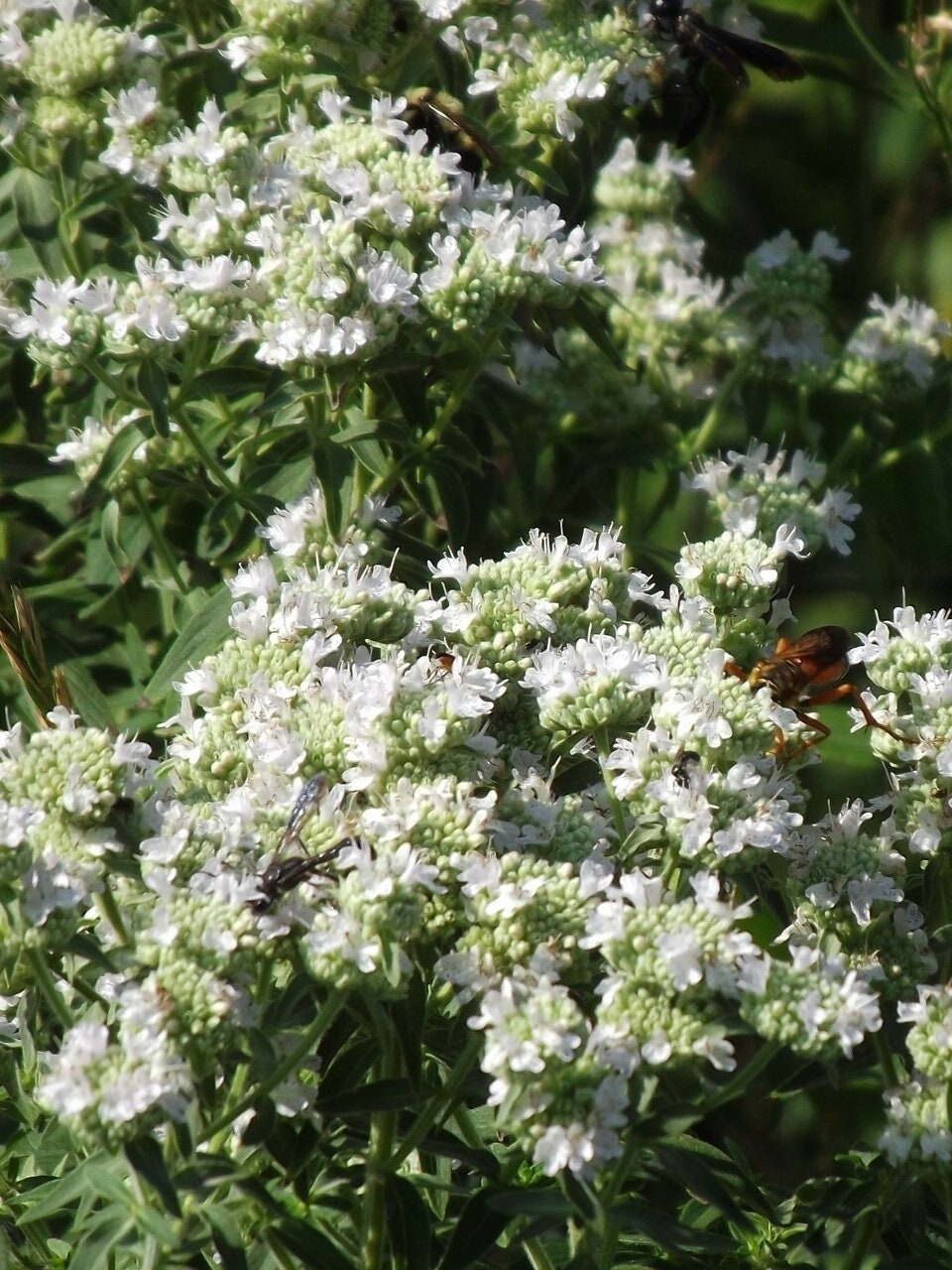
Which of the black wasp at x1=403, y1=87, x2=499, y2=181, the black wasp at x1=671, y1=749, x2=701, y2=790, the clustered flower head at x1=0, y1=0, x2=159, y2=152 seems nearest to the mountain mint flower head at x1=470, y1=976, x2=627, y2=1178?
the black wasp at x1=671, y1=749, x2=701, y2=790

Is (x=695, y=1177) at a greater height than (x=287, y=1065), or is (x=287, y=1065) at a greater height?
(x=287, y=1065)

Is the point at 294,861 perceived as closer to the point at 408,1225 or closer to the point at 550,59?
the point at 408,1225

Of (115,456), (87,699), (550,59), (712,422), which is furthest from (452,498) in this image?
(712,422)

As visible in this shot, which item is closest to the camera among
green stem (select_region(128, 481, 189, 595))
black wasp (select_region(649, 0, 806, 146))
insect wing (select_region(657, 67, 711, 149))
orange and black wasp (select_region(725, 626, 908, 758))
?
orange and black wasp (select_region(725, 626, 908, 758))

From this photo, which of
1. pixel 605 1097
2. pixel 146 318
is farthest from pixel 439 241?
pixel 605 1097

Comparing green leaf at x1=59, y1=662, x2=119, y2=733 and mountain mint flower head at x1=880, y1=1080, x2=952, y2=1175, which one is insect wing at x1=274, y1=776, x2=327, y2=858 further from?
mountain mint flower head at x1=880, y1=1080, x2=952, y2=1175

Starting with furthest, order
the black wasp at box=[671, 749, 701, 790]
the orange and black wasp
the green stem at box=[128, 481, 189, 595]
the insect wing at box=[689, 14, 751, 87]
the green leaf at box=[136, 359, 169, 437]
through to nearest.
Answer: the insect wing at box=[689, 14, 751, 87] < the green stem at box=[128, 481, 189, 595] < the green leaf at box=[136, 359, 169, 437] < the orange and black wasp < the black wasp at box=[671, 749, 701, 790]
